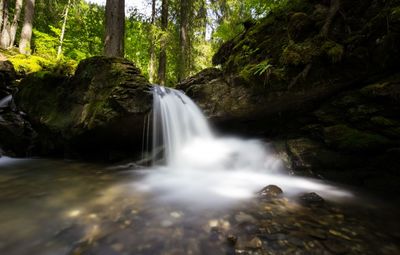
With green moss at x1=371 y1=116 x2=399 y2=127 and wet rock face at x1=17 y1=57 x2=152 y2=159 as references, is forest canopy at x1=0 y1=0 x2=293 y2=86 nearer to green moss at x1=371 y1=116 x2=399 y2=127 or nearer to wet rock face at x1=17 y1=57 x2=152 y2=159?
wet rock face at x1=17 y1=57 x2=152 y2=159

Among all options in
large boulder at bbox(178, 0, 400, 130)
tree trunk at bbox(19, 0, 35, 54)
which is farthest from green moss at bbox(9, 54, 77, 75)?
large boulder at bbox(178, 0, 400, 130)

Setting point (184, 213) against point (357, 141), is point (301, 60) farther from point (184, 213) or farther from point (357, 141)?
point (184, 213)

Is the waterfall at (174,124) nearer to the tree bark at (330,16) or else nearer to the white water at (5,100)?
the tree bark at (330,16)

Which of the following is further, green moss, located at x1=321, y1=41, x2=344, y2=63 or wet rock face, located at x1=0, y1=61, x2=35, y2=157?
wet rock face, located at x1=0, y1=61, x2=35, y2=157

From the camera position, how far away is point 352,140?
16.4 ft

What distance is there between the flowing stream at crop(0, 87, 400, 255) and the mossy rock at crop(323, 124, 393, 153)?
0.90 meters

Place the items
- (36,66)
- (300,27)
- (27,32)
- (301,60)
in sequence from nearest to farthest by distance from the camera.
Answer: (301,60)
(300,27)
(36,66)
(27,32)

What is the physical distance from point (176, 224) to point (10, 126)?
7.46 meters

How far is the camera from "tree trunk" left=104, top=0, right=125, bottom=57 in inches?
319

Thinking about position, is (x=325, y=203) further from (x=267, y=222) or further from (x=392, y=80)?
(x=392, y=80)

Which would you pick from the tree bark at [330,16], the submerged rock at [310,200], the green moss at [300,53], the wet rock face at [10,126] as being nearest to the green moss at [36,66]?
the wet rock face at [10,126]

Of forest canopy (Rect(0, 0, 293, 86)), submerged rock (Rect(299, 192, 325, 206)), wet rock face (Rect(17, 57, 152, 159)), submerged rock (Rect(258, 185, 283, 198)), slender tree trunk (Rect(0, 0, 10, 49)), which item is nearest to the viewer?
submerged rock (Rect(299, 192, 325, 206))

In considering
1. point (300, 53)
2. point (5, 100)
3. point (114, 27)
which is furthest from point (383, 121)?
point (5, 100)

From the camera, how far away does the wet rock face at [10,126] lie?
7.37 metres
